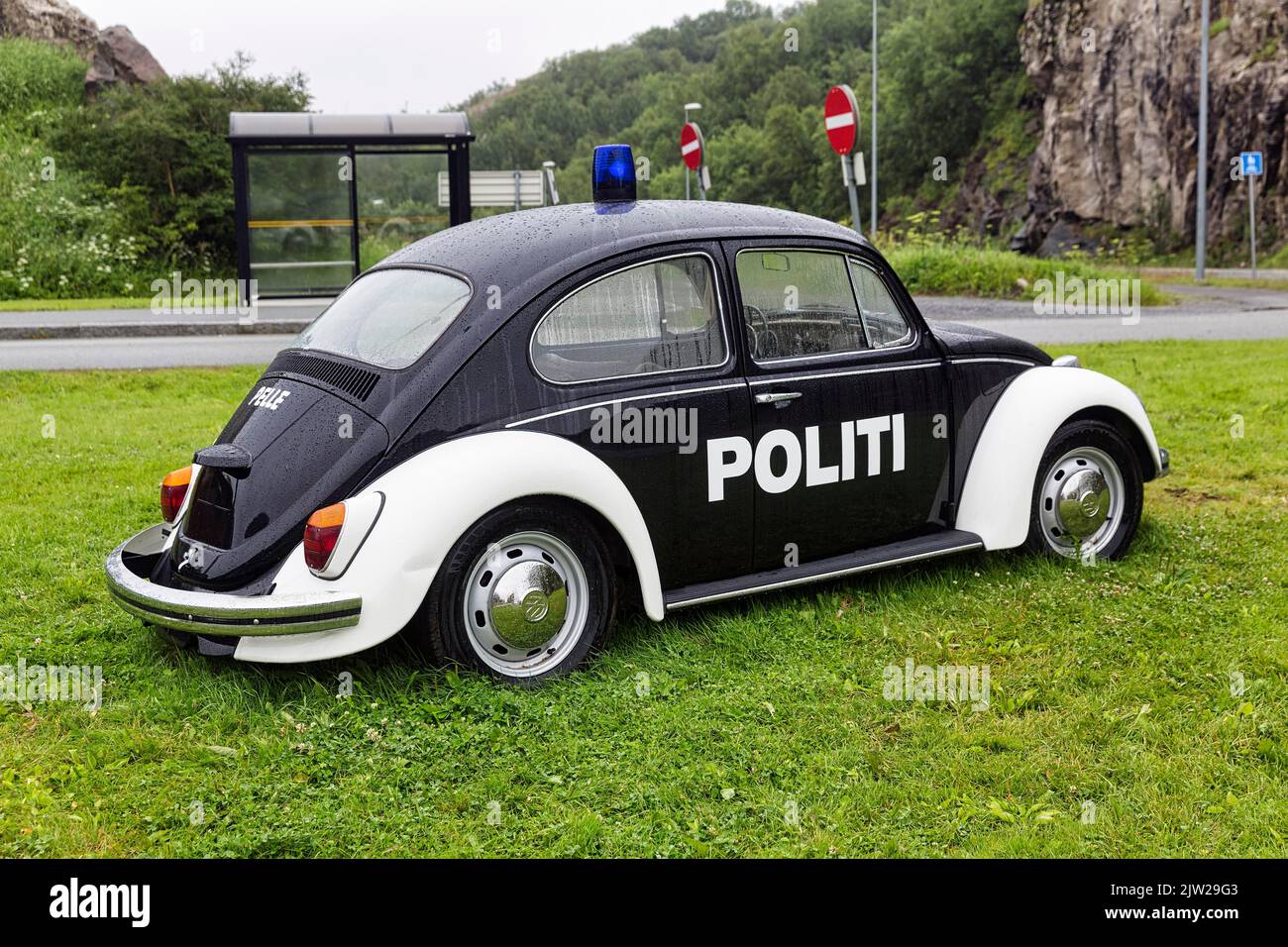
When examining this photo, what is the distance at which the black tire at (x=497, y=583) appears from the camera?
166 inches

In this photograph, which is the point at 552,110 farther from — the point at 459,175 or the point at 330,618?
the point at 330,618

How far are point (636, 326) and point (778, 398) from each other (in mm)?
626

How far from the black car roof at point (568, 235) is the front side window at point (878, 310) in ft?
0.51

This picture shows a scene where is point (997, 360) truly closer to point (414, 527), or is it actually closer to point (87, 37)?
point (414, 527)

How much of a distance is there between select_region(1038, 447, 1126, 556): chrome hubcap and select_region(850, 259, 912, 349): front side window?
3.18 ft

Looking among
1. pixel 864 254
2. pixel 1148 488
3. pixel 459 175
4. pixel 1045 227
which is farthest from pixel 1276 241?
pixel 864 254

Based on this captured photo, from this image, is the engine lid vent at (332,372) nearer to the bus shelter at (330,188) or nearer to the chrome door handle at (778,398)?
the chrome door handle at (778,398)

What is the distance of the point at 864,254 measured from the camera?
17.7 feet

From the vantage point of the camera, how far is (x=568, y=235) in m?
4.78

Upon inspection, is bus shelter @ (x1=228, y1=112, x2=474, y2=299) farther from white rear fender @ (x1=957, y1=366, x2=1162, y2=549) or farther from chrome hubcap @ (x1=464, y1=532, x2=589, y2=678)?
chrome hubcap @ (x1=464, y1=532, x2=589, y2=678)
